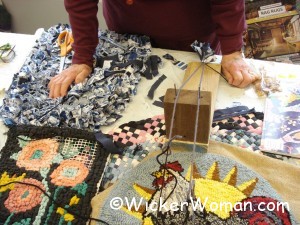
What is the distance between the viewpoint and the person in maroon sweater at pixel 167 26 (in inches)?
32.0

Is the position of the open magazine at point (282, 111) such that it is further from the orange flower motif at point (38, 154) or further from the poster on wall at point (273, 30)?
the poster on wall at point (273, 30)

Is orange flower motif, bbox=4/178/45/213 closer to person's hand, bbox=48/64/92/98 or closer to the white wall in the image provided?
person's hand, bbox=48/64/92/98

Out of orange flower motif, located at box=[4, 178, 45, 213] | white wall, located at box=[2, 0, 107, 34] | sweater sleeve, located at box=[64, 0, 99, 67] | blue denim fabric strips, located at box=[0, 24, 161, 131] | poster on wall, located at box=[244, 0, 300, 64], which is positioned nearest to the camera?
orange flower motif, located at box=[4, 178, 45, 213]

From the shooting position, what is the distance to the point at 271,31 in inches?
57.6

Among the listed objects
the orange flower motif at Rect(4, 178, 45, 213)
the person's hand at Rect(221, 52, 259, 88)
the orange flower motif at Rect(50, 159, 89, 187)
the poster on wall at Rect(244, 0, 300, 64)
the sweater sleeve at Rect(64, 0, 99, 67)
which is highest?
the poster on wall at Rect(244, 0, 300, 64)

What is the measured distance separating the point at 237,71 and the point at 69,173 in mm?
441

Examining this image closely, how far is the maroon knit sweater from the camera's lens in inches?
32.4

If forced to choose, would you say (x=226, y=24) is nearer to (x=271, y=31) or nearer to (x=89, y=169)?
(x=89, y=169)

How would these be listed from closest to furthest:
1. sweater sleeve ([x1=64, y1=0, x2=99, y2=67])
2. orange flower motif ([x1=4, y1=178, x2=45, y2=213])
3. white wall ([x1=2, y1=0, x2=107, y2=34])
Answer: orange flower motif ([x1=4, y1=178, x2=45, y2=213]), sweater sleeve ([x1=64, y1=0, x2=99, y2=67]), white wall ([x1=2, y1=0, x2=107, y2=34])

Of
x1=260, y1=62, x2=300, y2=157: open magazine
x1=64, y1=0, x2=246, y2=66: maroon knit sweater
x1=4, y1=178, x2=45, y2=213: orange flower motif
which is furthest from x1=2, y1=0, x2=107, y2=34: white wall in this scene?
x1=4, y1=178, x2=45, y2=213: orange flower motif

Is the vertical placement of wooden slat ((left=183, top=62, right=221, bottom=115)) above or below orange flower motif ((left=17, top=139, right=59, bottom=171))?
above

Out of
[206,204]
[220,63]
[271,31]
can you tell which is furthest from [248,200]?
[271,31]

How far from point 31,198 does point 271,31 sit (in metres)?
1.22

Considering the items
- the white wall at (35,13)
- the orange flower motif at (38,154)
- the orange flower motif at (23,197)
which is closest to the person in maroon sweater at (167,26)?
the orange flower motif at (38,154)
